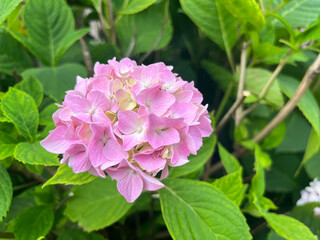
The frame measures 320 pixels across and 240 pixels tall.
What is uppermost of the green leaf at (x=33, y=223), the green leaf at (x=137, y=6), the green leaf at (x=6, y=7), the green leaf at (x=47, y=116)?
the green leaf at (x=6, y=7)

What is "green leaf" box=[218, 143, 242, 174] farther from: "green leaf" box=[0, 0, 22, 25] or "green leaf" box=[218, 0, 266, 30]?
"green leaf" box=[0, 0, 22, 25]

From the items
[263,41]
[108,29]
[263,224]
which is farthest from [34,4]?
[263,224]

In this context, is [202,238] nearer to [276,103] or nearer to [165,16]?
[276,103]

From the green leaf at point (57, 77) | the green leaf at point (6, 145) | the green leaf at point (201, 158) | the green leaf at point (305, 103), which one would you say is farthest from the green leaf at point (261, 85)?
the green leaf at point (6, 145)

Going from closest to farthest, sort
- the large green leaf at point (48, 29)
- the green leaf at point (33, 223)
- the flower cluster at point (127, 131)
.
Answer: the flower cluster at point (127, 131) → the green leaf at point (33, 223) → the large green leaf at point (48, 29)

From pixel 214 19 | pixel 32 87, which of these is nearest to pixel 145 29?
pixel 214 19

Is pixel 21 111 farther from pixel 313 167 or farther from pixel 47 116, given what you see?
pixel 313 167

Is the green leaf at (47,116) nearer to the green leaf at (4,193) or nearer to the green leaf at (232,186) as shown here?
the green leaf at (4,193)
